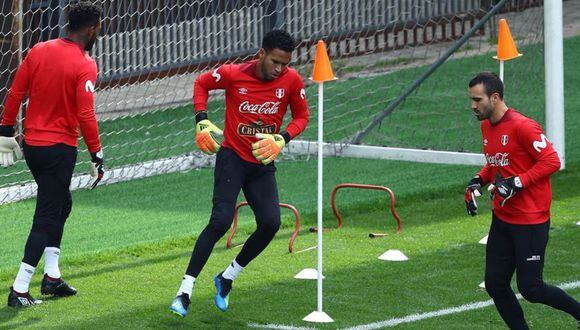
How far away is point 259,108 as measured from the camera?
9.91m

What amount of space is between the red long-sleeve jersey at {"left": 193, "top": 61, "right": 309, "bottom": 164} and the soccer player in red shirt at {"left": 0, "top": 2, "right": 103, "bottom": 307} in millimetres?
848

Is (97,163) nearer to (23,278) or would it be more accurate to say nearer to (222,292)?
(23,278)

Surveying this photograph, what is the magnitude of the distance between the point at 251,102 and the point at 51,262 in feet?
6.61

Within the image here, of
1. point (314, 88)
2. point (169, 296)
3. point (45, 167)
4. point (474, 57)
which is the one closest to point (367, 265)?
point (169, 296)

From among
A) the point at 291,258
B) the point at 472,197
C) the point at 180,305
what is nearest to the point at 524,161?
the point at 472,197

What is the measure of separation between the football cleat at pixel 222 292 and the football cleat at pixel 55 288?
123cm

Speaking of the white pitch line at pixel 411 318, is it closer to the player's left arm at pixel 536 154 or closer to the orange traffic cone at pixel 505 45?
the player's left arm at pixel 536 154

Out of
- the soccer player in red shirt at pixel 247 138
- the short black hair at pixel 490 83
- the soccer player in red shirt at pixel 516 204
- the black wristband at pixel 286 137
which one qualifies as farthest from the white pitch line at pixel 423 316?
the short black hair at pixel 490 83

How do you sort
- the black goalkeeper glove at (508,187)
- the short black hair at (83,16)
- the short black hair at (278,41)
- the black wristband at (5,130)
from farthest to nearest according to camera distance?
1. the black wristband at (5,130)
2. the short black hair at (83,16)
3. the short black hair at (278,41)
4. the black goalkeeper glove at (508,187)

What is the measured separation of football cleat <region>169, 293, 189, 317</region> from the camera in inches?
376

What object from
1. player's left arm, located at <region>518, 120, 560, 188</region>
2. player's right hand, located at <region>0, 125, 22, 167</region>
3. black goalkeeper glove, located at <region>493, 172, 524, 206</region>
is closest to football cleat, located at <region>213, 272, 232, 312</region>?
player's right hand, located at <region>0, 125, 22, 167</region>

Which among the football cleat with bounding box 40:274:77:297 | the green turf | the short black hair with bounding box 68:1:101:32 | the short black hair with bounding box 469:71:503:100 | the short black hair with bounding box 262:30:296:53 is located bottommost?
the green turf

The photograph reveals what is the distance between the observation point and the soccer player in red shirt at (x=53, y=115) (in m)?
9.92

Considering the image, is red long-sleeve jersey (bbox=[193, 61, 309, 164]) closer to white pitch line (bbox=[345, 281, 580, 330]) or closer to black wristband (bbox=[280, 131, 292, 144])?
black wristband (bbox=[280, 131, 292, 144])
